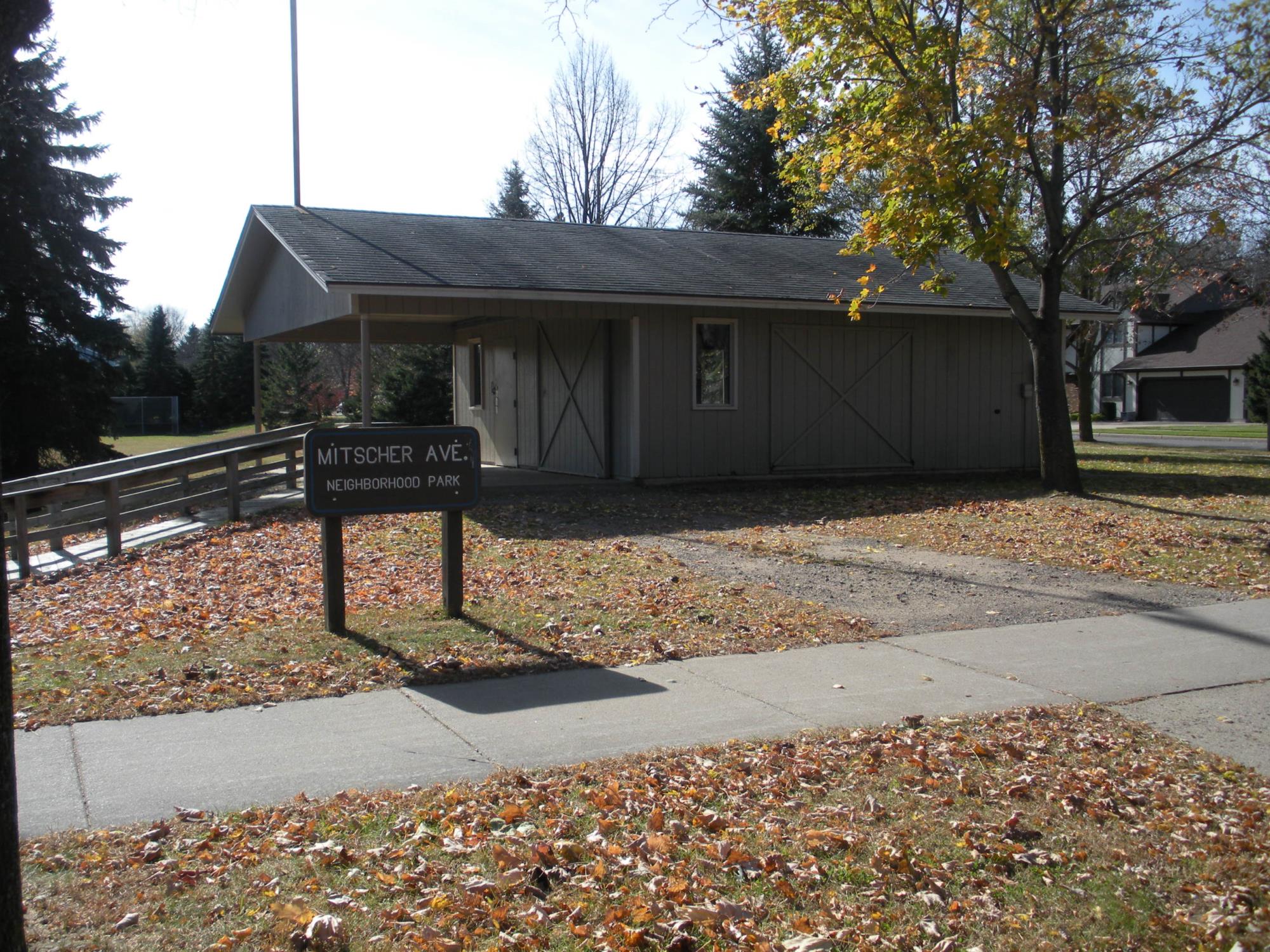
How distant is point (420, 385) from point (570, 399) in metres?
16.1

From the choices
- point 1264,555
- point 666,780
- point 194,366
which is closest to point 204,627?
point 666,780

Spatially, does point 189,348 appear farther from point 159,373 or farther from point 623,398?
point 623,398

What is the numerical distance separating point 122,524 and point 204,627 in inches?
277

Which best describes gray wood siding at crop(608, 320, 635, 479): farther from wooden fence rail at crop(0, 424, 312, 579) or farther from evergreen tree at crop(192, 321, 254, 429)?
evergreen tree at crop(192, 321, 254, 429)

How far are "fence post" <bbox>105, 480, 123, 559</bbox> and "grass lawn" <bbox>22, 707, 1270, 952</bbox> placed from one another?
8968 mm

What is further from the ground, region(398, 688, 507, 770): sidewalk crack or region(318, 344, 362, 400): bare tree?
region(318, 344, 362, 400): bare tree

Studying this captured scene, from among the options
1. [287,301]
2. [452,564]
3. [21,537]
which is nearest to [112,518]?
[21,537]

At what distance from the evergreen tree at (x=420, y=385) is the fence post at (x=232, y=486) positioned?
19869 mm

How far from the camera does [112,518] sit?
12.6 metres

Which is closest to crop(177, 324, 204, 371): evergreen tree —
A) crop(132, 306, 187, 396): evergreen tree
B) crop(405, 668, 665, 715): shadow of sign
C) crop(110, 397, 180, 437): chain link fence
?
crop(132, 306, 187, 396): evergreen tree

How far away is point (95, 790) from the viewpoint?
4.91m

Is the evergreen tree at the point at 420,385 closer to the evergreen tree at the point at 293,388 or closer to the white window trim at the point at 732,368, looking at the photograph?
the evergreen tree at the point at 293,388

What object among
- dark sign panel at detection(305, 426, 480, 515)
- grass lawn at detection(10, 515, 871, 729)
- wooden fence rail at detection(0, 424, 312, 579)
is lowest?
grass lawn at detection(10, 515, 871, 729)

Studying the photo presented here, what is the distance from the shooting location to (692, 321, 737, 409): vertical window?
17.9 m
